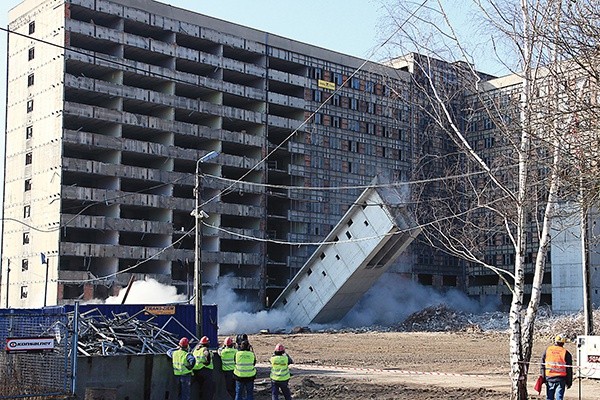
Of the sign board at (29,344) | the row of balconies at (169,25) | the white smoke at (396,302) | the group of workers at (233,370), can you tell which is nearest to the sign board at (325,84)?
the row of balconies at (169,25)

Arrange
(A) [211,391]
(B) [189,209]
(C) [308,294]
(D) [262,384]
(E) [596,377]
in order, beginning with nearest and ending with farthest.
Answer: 1. (A) [211,391]
2. (E) [596,377]
3. (D) [262,384]
4. (C) [308,294]
5. (B) [189,209]

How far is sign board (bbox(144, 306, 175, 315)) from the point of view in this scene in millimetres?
27969

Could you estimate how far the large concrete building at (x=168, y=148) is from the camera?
59281mm

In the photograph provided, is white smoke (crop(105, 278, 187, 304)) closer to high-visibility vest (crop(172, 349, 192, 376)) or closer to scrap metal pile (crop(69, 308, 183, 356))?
scrap metal pile (crop(69, 308, 183, 356))

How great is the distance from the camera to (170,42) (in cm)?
6462

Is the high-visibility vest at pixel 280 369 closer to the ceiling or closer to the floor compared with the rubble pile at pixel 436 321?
closer to the ceiling

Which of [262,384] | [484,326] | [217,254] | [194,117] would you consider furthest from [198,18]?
[262,384]

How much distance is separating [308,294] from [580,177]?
4508 cm

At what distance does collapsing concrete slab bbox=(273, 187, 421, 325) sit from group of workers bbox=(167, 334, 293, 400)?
2506cm

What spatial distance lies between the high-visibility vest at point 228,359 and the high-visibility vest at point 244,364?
97cm

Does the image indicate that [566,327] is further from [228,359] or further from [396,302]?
[228,359]

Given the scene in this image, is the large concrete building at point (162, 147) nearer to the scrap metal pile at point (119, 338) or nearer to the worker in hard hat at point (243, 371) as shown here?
the scrap metal pile at point (119, 338)

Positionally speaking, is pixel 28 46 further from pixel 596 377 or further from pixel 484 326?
pixel 596 377

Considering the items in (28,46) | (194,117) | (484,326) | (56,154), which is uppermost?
(28,46)
